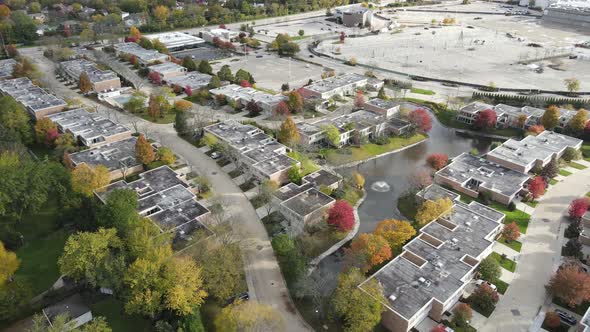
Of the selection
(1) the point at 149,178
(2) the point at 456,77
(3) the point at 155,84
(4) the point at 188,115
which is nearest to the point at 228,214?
(1) the point at 149,178

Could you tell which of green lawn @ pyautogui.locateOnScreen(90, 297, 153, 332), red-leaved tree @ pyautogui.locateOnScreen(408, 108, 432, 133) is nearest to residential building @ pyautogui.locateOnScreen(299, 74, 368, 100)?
red-leaved tree @ pyautogui.locateOnScreen(408, 108, 432, 133)

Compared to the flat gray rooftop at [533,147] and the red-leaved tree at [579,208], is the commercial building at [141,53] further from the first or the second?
the red-leaved tree at [579,208]

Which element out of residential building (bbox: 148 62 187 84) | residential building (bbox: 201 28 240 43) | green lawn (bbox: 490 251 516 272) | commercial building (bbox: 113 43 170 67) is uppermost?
residential building (bbox: 201 28 240 43)

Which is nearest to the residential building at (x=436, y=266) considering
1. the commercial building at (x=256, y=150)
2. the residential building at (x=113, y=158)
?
the commercial building at (x=256, y=150)

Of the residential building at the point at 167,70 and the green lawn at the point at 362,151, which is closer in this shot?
the green lawn at the point at 362,151

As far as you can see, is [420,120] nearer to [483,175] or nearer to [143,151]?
[483,175]

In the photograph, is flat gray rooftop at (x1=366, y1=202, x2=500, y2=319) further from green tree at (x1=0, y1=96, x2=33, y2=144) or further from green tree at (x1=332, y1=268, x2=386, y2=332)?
green tree at (x1=0, y1=96, x2=33, y2=144)
